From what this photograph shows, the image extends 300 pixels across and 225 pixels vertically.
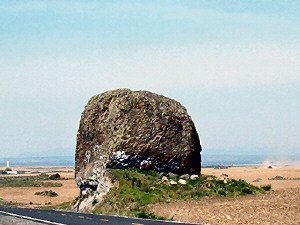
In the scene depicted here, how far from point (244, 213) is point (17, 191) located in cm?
4138

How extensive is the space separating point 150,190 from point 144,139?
3702 millimetres

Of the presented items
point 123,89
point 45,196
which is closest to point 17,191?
point 45,196

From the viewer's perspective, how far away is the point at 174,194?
103ft

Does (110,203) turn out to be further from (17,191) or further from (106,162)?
(17,191)

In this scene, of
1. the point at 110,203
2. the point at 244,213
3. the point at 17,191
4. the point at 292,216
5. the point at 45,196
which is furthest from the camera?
the point at 17,191

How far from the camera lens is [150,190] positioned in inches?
1246

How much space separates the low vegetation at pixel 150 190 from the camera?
98.5 ft

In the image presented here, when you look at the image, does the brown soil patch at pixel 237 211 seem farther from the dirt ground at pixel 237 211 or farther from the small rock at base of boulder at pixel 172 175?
the small rock at base of boulder at pixel 172 175

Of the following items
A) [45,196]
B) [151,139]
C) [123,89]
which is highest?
[123,89]

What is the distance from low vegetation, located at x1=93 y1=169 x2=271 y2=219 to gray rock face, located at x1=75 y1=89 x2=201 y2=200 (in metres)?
0.94

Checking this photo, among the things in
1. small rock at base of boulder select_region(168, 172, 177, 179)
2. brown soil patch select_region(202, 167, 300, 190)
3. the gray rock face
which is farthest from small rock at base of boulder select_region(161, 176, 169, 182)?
brown soil patch select_region(202, 167, 300, 190)

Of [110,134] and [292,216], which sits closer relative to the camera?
[292,216]

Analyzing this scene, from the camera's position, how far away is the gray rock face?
3419 centimetres

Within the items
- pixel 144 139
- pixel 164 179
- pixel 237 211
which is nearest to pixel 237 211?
pixel 237 211
